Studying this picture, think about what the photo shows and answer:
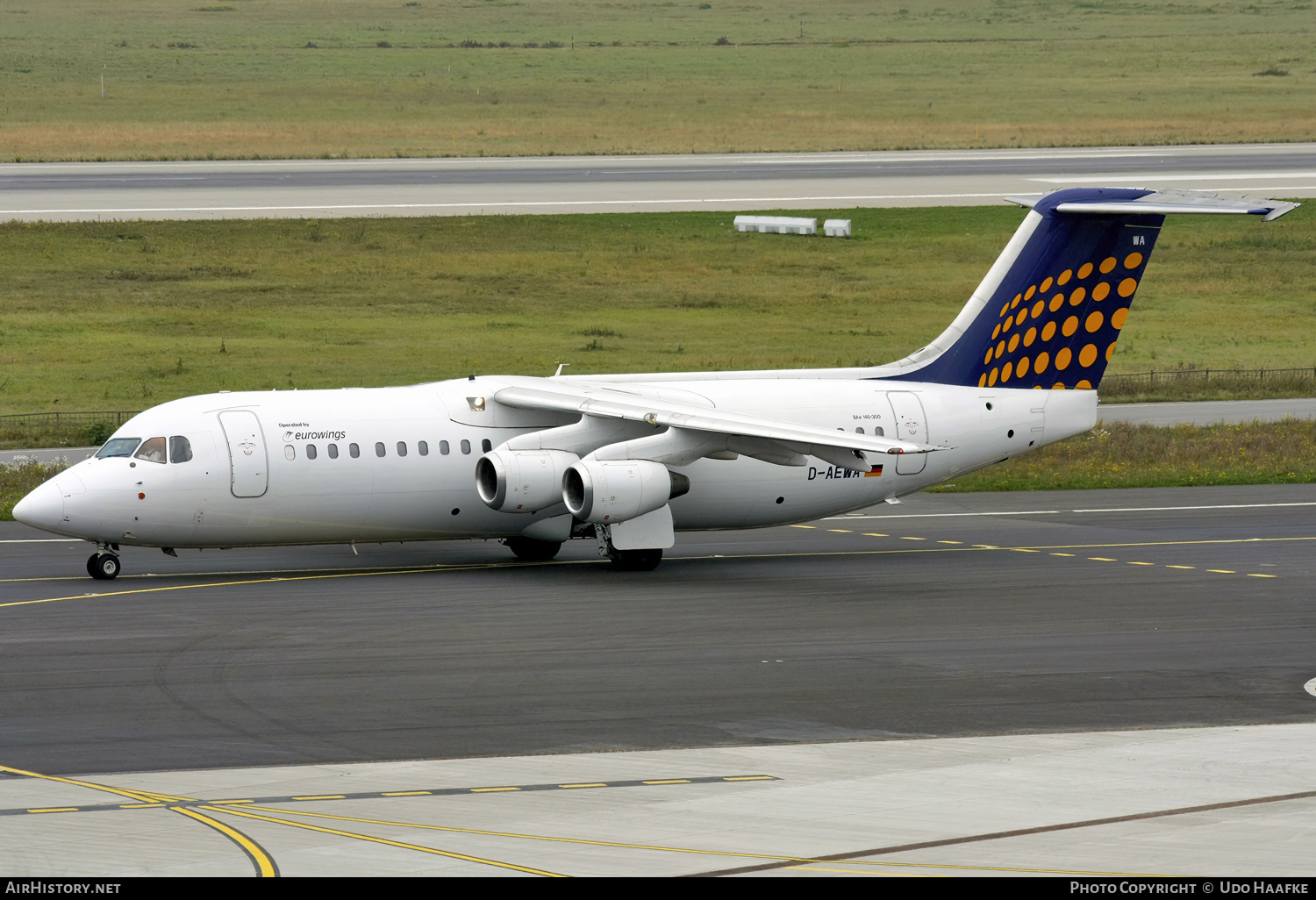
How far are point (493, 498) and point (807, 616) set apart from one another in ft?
21.8

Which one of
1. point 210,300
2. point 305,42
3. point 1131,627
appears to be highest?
point 305,42

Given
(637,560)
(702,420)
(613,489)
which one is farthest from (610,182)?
(613,489)

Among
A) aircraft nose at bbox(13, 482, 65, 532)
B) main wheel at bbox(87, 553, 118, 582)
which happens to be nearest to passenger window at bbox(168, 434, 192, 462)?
aircraft nose at bbox(13, 482, 65, 532)

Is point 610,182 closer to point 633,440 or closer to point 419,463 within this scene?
point 633,440

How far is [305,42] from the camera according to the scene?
16075cm

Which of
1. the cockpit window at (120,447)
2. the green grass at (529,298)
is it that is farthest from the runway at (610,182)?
the cockpit window at (120,447)

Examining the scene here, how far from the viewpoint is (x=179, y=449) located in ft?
100.0

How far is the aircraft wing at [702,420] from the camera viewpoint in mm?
29000

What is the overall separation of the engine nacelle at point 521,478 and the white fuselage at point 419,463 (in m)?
0.61

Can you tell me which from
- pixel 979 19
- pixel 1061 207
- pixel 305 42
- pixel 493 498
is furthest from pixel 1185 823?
pixel 979 19

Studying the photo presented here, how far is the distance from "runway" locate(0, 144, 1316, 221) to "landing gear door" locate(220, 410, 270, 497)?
48007 millimetres

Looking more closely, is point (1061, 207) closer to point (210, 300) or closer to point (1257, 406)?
point (1257, 406)

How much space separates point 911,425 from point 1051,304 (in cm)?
391
